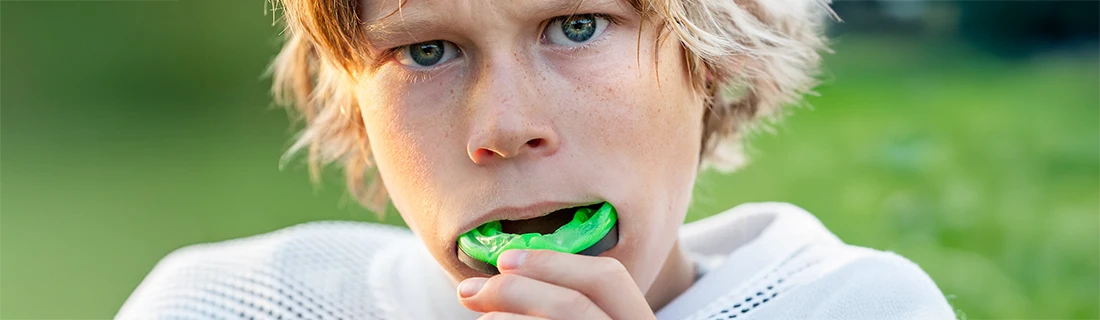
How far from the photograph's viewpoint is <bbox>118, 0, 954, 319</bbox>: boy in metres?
0.88

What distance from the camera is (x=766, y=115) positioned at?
1.40 m

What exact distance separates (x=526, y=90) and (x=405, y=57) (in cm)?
15

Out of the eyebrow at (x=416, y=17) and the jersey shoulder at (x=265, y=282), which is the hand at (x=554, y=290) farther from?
the jersey shoulder at (x=265, y=282)

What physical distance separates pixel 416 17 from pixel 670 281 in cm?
45

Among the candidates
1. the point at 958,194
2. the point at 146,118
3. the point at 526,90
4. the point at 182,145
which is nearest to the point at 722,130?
the point at 526,90

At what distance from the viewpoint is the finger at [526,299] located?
806mm

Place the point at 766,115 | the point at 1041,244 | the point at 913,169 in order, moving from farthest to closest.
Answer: the point at 913,169 → the point at 1041,244 → the point at 766,115

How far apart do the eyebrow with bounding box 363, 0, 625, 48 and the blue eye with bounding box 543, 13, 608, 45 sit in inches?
0.6

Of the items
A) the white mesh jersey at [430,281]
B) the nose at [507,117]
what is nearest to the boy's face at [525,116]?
the nose at [507,117]

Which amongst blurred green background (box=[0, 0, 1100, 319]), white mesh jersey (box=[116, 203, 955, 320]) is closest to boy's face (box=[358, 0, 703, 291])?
white mesh jersey (box=[116, 203, 955, 320])

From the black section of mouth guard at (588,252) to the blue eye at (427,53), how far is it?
0.17 m

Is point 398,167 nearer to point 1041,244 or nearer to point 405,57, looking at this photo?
point 405,57

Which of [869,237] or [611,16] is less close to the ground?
[611,16]

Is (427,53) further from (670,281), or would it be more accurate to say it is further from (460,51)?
(670,281)
